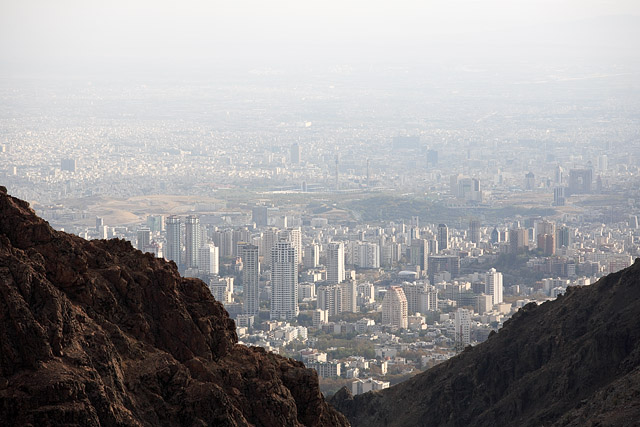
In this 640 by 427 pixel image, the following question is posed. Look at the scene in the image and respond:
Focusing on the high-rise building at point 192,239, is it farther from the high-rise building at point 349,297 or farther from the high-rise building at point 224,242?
the high-rise building at point 349,297

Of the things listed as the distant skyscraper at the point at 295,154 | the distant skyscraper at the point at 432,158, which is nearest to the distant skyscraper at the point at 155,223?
the distant skyscraper at the point at 295,154

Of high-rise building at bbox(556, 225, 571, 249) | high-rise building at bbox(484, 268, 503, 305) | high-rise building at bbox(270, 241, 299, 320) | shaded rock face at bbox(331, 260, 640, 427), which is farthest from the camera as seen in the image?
high-rise building at bbox(556, 225, 571, 249)

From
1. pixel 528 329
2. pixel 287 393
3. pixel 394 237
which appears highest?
pixel 287 393

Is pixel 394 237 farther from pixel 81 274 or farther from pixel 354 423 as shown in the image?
pixel 81 274

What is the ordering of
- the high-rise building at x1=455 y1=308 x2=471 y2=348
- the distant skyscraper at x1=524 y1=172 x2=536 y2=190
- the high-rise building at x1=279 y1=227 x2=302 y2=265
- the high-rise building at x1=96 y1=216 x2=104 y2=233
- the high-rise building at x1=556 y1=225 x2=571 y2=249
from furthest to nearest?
the distant skyscraper at x1=524 y1=172 x2=536 y2=190, the high-rise building at x1=96 y1=216 x2=104 y2=233, the high-rise building at x1=556 y1=225 x2=571 y2=249, the high-rise building at x1=279 y1=227 x2=302 y2=265, the high-rise building at x1=455 y1=308 x2=471 y2=348

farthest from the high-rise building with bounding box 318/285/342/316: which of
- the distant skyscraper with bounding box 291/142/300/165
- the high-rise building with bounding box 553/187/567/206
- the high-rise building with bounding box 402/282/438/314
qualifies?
the distant skyscraper with bounding box 291/142/300/165

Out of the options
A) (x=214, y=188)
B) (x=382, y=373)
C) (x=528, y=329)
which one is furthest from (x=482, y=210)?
(x=528, y=329)

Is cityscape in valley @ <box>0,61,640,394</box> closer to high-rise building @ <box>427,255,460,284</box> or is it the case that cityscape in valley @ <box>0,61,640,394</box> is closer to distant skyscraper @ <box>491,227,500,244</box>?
high-rise building @ <box>427,255,460,284</box>

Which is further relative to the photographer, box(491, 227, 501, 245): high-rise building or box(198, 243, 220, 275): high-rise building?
box(491, 227, 501, 245): high-rise building
